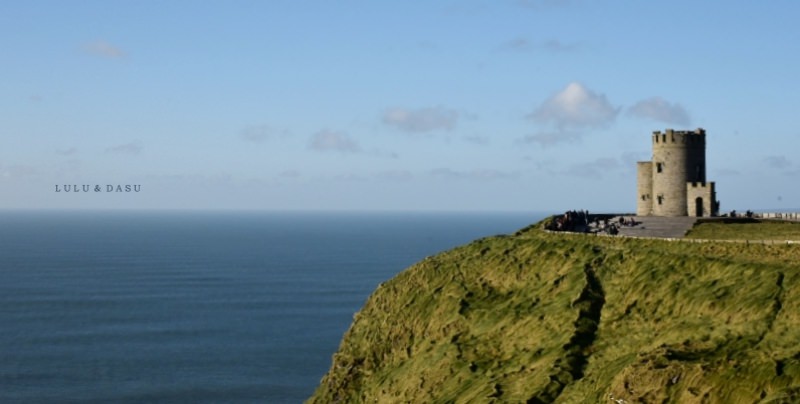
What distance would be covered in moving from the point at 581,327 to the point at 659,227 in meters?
25.0

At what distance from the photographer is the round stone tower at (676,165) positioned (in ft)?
231

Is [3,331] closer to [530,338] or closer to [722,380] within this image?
[530,338]

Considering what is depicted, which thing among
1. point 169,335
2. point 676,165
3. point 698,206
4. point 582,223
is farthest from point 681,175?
point 169,335

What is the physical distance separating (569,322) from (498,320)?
4.62m

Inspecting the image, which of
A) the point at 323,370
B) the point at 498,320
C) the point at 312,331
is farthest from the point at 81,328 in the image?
the point at 498,320

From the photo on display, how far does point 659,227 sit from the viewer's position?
207ft

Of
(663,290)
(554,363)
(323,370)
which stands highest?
(663,290)

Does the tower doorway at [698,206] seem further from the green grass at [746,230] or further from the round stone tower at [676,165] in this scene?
the green grass at [746,230]

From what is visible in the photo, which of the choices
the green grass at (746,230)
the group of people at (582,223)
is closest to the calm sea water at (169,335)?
the group of people at (582,223)

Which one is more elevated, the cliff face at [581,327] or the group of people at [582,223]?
the group of people at [582,223]

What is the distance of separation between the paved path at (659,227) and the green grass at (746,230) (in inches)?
34.5

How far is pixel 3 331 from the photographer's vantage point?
11456cm

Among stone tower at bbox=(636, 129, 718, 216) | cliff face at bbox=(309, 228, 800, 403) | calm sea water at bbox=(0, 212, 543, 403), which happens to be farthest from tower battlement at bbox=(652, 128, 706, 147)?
calm sea water at bbox=(0, 212, 543, 403)

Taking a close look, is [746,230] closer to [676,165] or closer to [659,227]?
[659,227]
